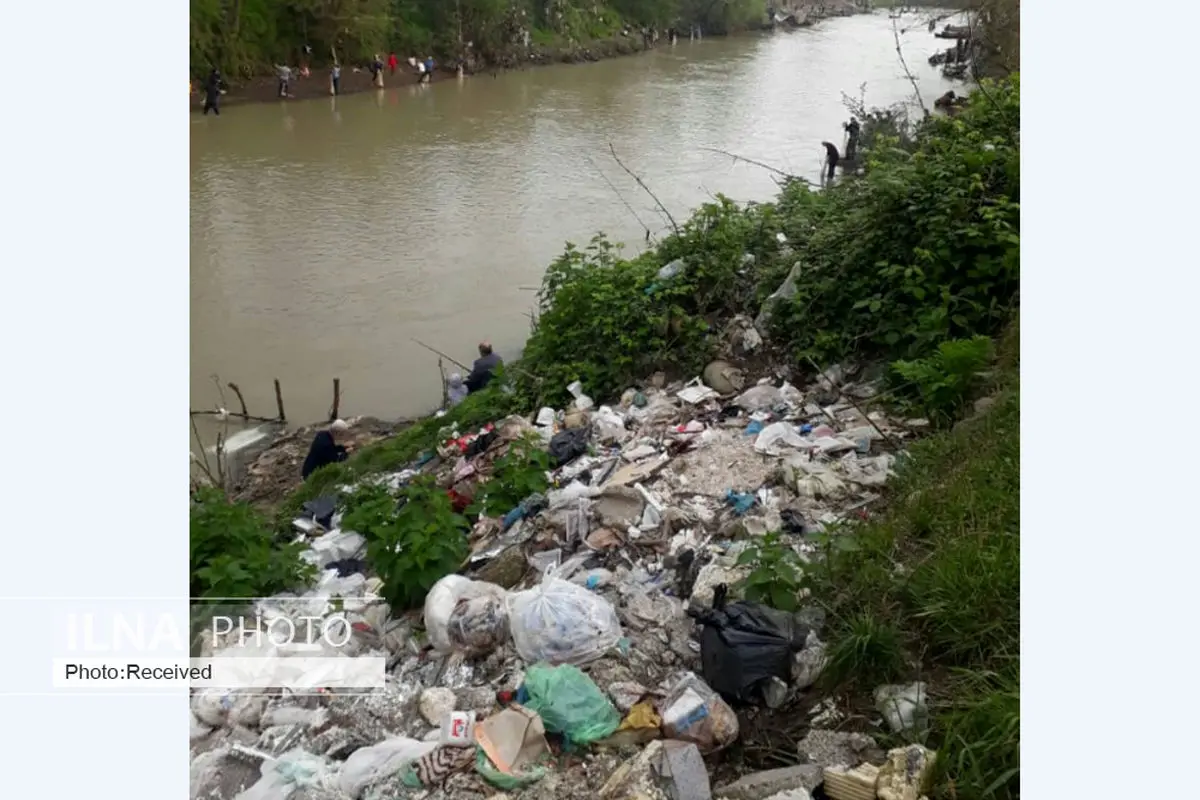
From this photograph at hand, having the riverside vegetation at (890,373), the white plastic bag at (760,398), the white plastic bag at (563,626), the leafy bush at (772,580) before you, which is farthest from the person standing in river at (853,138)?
the white plastic bag at (563,626)

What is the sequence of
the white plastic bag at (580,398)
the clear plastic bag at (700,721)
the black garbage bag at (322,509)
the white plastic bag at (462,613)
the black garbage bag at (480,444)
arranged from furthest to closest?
the white plastic bag at (580,398)
the black garbage bag at (480,444)
the black garbage bag at (322,509)
the white plastic bag at (462,613)
the clear plastic bag at (700,721)

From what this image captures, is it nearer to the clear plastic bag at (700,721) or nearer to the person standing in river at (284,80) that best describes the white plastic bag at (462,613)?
the clear plastic bag at (700,721)

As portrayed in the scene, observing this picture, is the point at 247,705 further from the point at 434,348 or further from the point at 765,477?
the point at 434,348

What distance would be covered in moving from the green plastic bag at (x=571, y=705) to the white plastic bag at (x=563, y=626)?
0.15m

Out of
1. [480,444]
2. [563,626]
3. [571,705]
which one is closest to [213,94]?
[480,444]

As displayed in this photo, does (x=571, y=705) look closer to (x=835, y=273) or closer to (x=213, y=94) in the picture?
(x=835, y=273)

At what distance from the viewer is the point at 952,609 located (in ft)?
8.56

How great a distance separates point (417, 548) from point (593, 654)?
3.31 feet

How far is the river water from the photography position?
8.87 m

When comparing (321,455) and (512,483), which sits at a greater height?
(512,483)

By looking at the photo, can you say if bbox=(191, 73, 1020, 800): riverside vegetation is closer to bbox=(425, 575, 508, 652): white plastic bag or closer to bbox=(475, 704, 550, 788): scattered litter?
bbox=(425, 575, 508, 652): white plastic bag

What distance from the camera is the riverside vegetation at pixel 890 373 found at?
2.60 metres

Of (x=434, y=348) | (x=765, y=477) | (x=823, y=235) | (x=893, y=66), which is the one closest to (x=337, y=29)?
(x=893, y=66)

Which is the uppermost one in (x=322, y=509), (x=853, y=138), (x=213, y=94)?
(x=213, y=94)
